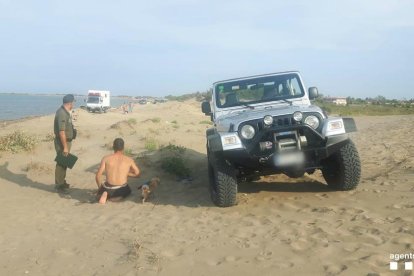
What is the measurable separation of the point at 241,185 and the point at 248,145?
92.5 inches

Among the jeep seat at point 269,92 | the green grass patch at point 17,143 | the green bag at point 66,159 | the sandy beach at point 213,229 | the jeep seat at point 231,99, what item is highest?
the jeep seat at point 269,92

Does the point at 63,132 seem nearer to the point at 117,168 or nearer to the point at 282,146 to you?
the point at 117,168

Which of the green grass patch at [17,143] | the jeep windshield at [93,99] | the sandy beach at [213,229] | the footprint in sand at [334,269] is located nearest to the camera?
the footprint in sand at [334,269]

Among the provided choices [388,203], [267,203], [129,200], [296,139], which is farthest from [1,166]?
[388,203]

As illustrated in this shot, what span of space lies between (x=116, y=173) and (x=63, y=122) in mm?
1789

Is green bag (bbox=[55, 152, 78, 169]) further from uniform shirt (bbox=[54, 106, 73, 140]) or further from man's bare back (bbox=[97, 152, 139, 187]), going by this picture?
man's bare back (bbox=[97, 152, 139, 187])

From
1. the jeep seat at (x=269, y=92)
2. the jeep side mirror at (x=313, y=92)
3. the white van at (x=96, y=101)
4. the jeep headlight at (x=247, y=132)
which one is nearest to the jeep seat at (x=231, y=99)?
the jeep seat at (x=269, y=92)

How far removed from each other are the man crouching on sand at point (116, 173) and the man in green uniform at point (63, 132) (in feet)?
4.14

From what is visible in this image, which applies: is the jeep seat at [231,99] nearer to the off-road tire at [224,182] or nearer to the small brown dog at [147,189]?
the off-road tire at [224,182]

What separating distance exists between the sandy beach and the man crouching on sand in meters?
0.26

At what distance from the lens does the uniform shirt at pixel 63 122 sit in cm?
807

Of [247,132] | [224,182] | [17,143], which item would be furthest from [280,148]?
[17,143]

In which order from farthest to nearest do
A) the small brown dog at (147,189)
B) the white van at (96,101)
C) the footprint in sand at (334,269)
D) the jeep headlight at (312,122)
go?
the white van at (96,101) → the small brown dog at (147,189) → the jeep headlight at (312,122) → the footprint in sand at (334,269)

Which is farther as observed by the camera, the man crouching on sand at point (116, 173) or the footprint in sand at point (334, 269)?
the man crouching on sand at point (116, 173)
